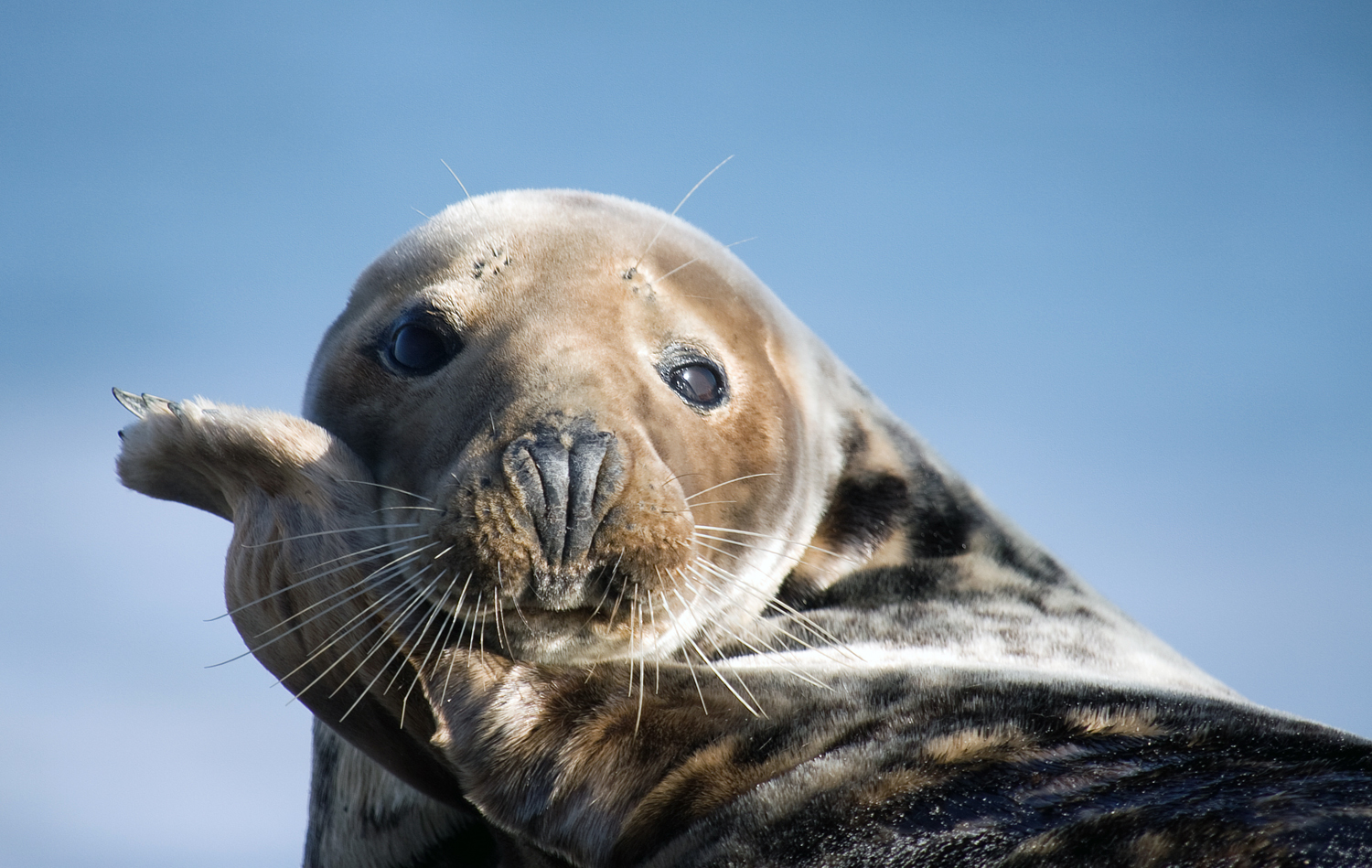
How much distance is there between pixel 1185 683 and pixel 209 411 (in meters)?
2.72

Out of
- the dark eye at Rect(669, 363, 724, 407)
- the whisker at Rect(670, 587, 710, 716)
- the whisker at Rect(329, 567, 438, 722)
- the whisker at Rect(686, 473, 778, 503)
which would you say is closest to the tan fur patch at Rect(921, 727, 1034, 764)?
the whisker at Rect(670, 587, 710, 716)

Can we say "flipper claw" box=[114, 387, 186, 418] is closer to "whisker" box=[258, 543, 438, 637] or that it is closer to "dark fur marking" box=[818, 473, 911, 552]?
"whisker" box=[258, 543, 438, 637]

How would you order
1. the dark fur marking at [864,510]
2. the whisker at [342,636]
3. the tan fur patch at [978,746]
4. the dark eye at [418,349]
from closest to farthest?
the tan fur patch at [978,746] → the whisker at [342,636] → the dark eye at [418,349] → the dark fur marking at [864,510]

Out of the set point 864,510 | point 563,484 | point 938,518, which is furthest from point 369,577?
point 938,518

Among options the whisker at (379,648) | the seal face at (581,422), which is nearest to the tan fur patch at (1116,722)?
the seal face at (581,422)

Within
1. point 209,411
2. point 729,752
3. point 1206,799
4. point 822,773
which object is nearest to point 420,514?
point 209,411

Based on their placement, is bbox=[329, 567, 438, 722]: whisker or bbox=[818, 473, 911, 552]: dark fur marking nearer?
bbox=[329, 567, 438, 722]: whisker

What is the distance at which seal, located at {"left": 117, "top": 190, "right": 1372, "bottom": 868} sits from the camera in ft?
7.63

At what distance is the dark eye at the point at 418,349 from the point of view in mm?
3541

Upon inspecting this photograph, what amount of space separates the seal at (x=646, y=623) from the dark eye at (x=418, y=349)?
0.01 m

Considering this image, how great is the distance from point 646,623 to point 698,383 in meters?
0.91

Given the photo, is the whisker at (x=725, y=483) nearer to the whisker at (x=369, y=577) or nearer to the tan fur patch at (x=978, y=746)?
the whisker at (x=369, y=577)

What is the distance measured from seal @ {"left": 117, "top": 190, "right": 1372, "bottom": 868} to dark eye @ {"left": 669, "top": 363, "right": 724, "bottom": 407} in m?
0.01

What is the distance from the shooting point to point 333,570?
267 cm
